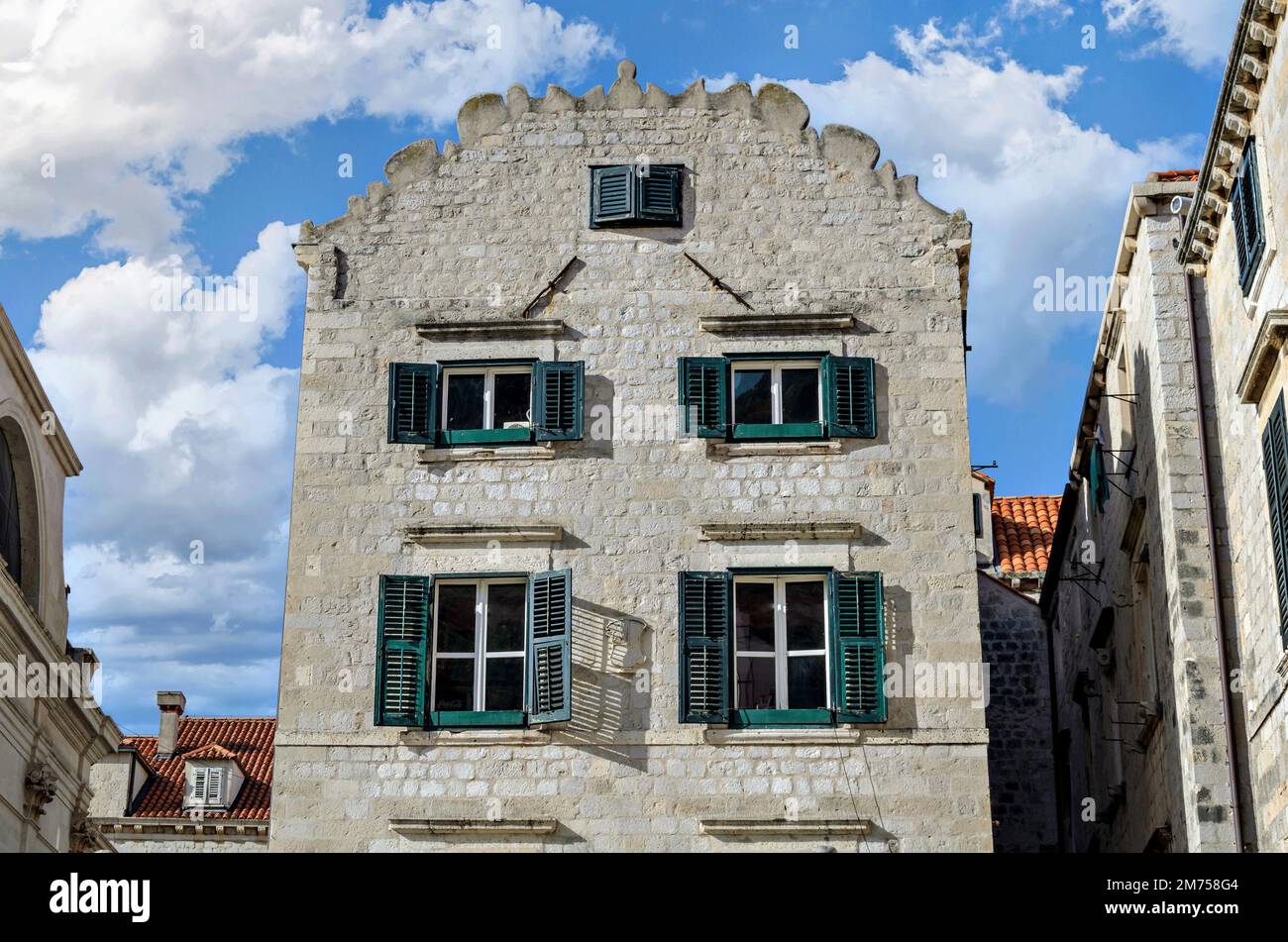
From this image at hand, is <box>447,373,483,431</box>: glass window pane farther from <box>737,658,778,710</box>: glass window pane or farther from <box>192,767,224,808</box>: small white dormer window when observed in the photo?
<box>192,767,224,808</box>: small white dormer window

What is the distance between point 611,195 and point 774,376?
3.15 m

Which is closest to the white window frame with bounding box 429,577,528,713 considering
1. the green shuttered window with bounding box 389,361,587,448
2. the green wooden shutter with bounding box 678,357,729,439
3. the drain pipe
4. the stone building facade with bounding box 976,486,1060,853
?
the green shuttered window with bounding box 389,361,587,448

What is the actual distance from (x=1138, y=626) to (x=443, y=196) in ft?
35.9

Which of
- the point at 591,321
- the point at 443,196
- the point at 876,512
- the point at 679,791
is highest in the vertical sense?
the point at 443,196

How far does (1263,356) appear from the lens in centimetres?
1897

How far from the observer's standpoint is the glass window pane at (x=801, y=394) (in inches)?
898

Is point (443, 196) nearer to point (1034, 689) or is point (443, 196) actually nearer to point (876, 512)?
point (876, 512)

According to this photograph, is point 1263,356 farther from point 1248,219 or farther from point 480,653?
point 480,653

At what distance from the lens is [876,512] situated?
22.3 metres

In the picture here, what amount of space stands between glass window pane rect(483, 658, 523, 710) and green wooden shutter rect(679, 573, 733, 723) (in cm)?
189

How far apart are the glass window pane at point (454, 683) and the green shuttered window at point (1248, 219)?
31.6ft

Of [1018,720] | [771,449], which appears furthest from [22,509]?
[1018,720]

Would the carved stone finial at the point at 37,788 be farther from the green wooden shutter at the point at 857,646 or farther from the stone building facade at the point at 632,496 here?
the green wooden shutter at the point at 857,646
